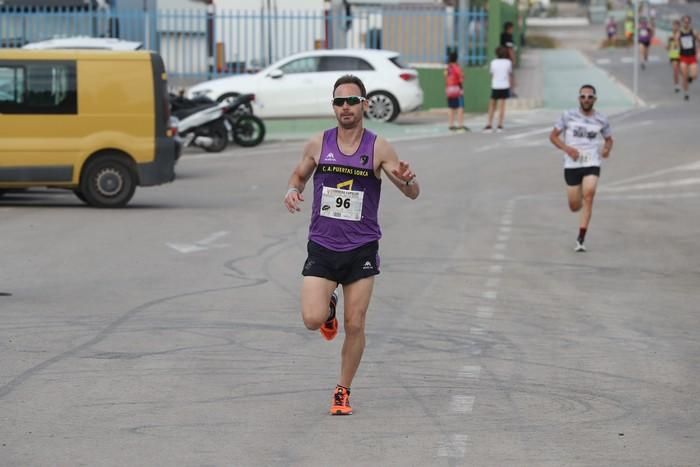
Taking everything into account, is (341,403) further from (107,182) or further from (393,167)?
(107,182)

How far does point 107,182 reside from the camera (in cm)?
1995

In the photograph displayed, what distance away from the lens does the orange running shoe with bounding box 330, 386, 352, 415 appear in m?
8.02

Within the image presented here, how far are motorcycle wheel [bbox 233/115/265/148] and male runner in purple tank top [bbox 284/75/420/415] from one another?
20762mm

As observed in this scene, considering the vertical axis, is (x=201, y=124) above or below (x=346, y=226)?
below

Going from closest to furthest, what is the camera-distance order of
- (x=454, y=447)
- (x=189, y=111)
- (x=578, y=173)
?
(x=454, y=447) < (x=578, y=173) < (x=189, y=111)

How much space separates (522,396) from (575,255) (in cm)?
727

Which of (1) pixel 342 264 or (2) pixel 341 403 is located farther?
(1) pixel 342 264

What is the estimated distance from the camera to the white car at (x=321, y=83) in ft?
105

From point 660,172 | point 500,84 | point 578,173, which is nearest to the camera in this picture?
point 578,173

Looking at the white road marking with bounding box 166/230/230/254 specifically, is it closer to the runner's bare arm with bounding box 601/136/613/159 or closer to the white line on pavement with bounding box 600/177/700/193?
the runner's bare arm with bounding box 601/136/613/159

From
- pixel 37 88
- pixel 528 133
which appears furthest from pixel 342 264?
pixel 528 133

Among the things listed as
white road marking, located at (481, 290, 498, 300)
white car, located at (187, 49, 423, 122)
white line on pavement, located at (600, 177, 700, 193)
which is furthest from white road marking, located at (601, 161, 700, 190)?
white road marking, located at (481, 290, 498, 300)

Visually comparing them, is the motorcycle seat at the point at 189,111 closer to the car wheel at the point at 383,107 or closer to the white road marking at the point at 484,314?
the car wheel at the point at 383,107

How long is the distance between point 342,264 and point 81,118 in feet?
Result: 40.0
